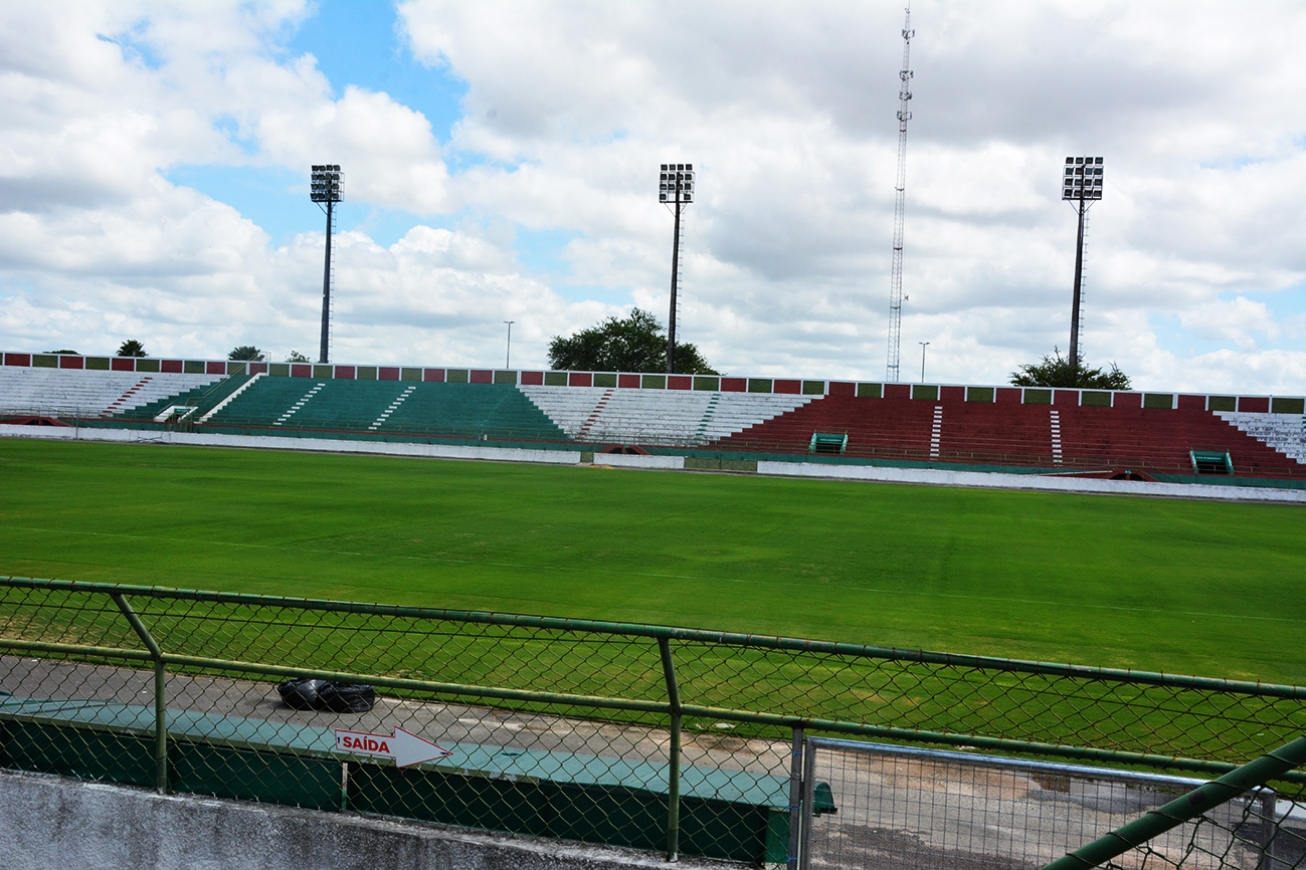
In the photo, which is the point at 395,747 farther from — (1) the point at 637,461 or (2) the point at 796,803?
Result: (1) the point at 637,461

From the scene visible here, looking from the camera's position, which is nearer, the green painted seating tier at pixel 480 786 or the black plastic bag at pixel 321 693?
the green painted seating tier at pixel 480 786

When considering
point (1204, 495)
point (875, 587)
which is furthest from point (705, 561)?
point (1204, 495)

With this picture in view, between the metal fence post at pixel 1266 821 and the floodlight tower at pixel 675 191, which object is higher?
the floodlight tower at pixel 675 191

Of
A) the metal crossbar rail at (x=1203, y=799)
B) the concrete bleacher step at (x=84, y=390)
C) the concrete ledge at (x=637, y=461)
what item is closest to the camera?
the metal crossbar rail at (x=1203, y=799)

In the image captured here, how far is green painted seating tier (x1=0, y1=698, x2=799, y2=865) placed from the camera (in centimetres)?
371

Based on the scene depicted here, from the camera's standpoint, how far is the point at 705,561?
16062 mm

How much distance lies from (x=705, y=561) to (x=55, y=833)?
498 inches

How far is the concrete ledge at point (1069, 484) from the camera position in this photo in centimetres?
4181

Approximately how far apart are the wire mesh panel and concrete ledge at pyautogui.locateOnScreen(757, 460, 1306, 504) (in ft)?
127

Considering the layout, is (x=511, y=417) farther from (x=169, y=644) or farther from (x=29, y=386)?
(x=169, y=644)

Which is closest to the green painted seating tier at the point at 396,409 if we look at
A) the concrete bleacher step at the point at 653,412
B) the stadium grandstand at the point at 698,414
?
the stadium grandstand at the point at 698,414

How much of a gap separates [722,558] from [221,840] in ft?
43.0

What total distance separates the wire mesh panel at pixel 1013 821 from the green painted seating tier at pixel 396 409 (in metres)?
51.8

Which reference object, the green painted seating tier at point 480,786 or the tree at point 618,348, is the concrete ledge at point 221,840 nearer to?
the green painted seating tier at point 480,786
